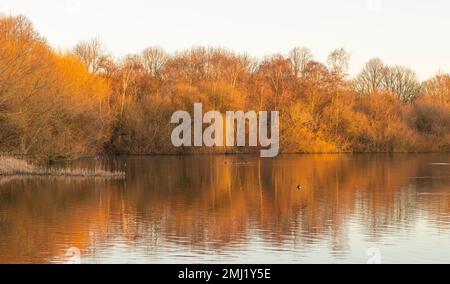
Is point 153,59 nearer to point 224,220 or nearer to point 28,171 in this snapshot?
point 28,171

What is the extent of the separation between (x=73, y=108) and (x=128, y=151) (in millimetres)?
22629

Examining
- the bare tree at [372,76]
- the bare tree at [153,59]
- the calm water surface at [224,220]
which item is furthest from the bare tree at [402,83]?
the calm water surface at [224,220]

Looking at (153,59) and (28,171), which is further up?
(153,59)

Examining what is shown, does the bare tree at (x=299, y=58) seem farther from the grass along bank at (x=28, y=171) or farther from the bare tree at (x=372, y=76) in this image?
the grass along bank at (x=28, y=171)

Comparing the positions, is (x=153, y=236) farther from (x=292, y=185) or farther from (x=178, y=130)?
(x=178, y=130)

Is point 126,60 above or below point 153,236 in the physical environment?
above

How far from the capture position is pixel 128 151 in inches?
2653

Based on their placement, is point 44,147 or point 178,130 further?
point 178,130

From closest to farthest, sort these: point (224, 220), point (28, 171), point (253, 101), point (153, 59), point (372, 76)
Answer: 1. point (224, 220)
2. point (28, 171)
3. point (253, 101)
4. point (153, 59)
5. point (372, 76)

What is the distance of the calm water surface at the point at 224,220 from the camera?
15914 mm

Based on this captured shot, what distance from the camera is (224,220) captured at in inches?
851

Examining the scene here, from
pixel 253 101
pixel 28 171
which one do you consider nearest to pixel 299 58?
pixel 253 101

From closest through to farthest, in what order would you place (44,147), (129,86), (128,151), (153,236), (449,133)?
(153,236), (44,147), (128,151), (129,86), (449,133)
